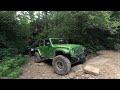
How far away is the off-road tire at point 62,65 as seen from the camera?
6.79 metres

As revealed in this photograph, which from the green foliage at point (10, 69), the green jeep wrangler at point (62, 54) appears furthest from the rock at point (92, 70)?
the green foliage at point (10, 69)

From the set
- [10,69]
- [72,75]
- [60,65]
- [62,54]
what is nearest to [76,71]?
[72,75]

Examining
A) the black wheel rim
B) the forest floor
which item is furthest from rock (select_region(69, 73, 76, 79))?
the black wheel rim

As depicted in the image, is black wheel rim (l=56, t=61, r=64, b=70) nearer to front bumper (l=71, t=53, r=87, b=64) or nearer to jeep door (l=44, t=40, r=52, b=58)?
front bumper (l=71, t=53, r=87, b=64)

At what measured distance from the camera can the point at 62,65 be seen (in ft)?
22.7

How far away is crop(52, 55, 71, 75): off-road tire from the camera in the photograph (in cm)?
679

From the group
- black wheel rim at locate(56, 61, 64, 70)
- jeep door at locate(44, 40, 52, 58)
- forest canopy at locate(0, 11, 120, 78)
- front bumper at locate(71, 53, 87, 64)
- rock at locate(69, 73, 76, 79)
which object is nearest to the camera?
rock at locate(69, 73, 76, 79)

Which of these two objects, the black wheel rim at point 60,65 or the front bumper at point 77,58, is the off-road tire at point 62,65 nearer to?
the black wheel rim at point 60,65

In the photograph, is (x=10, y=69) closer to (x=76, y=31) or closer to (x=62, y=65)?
(x=62, y=65)

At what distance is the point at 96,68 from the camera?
692 centimetres

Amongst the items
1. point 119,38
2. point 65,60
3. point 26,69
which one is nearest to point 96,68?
point 65,60

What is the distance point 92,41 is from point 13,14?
17.0 feet
